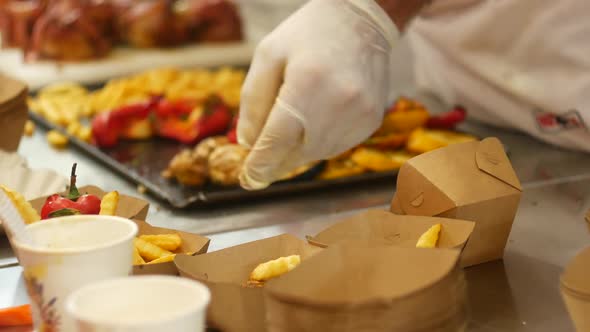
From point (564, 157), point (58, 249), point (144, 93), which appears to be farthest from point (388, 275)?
point (144, 93)

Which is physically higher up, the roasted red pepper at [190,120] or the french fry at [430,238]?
the french fry at [430,238]

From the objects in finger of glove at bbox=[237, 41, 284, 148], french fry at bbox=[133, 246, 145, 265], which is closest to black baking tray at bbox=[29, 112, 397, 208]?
finger of glove at bbox=[237, 41, 284, 148]

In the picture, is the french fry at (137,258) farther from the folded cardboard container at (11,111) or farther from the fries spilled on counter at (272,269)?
the folded cardboard container at (11,111)

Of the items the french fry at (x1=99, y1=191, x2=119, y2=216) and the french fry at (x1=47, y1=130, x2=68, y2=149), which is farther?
the french fry at (x1=47, y1=130, x2=68, y2=149)

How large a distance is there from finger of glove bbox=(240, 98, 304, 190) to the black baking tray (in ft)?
0.20

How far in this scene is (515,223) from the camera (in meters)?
1.56

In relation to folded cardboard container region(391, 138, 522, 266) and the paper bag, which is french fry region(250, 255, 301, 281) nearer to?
the paper bag

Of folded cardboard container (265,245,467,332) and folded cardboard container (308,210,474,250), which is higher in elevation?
folded cardboard container (265,245,467,332)

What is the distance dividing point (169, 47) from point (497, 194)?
250 cm

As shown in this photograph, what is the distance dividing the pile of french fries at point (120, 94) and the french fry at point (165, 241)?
113 cm

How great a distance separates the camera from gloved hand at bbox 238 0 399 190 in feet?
5.21

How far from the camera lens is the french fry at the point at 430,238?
1.11 metres

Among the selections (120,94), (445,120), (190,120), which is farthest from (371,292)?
(120,94)

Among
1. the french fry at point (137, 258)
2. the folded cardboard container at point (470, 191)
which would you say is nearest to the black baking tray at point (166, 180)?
the folded cardboard container at point (470, 191)
